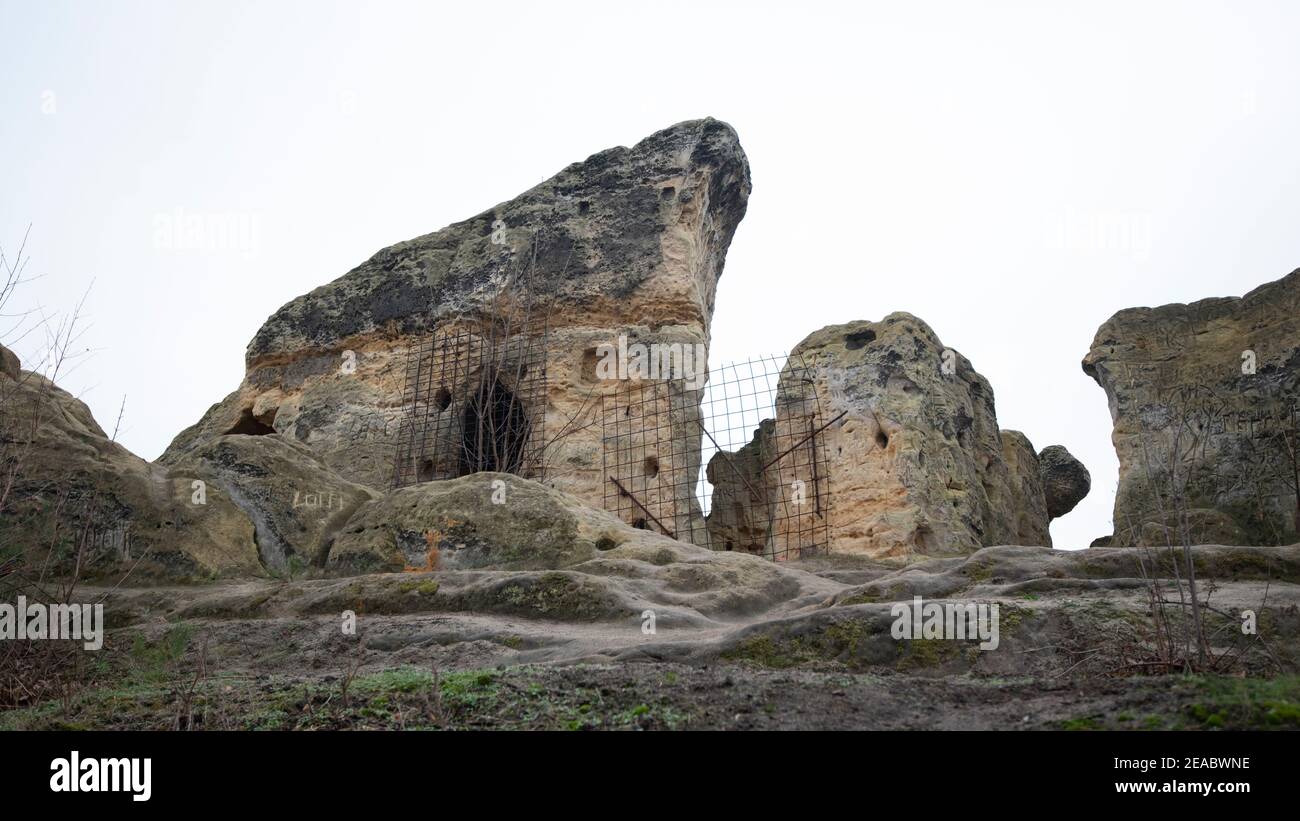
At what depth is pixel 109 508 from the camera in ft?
28.0

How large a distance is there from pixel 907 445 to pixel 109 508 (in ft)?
22.5

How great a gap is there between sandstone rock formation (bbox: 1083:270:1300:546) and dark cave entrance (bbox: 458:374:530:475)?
6123mm

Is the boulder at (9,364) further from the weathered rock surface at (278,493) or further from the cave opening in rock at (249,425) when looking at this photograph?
the cave opening in rock at (249,425)

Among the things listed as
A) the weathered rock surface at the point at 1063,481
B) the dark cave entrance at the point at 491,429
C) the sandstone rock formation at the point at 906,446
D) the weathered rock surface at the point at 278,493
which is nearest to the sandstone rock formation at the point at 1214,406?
the sandstone rock formation at the point at 906,446

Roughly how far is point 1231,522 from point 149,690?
882 centimetres

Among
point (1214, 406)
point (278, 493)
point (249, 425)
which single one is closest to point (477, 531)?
point (278, 493)

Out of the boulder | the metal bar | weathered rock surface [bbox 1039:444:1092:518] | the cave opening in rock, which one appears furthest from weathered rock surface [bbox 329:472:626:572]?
weathered rock surface [bbox 1039:444:1092:518]

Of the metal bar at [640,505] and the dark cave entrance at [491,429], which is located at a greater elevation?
the dark cave entrance at [491,429]

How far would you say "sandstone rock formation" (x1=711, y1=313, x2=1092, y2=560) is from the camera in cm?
1123

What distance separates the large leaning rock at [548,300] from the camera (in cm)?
1367

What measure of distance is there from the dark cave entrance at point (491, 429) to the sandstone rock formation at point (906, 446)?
105 inches

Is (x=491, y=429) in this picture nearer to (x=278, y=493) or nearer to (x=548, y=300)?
(x=548, y=300)
